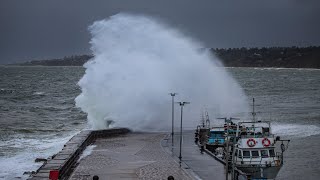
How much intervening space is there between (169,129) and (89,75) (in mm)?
10052

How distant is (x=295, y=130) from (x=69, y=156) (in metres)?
26.0

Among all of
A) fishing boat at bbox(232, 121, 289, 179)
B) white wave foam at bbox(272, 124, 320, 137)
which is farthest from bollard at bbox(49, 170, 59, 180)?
white wave foam at bbox(272, 124, 320, 137)

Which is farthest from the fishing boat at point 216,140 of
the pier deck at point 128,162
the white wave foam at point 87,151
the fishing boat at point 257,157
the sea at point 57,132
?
the white wave foam at point 87,151

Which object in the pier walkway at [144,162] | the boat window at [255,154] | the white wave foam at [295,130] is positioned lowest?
the white wave foam at [295,130]

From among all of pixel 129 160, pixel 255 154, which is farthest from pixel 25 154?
pixel 255 154

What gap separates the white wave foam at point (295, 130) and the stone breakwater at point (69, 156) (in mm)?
14480

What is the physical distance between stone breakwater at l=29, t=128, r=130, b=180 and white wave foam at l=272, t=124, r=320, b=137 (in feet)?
47.5

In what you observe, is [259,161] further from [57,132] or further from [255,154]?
[57,132]

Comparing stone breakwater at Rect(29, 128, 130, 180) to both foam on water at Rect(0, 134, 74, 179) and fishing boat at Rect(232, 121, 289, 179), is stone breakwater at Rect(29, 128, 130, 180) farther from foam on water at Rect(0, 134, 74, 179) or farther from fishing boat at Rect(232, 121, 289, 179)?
fishing boat at Rect(232, 121, 289, 179)

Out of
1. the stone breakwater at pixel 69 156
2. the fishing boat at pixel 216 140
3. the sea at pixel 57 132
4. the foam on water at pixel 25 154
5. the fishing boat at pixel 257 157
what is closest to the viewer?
the stone breakwater at pixel 69 156

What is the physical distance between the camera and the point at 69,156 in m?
27.5

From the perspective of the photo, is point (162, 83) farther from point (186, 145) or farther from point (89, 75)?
point (186, 145)

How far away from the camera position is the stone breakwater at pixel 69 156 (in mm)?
24219

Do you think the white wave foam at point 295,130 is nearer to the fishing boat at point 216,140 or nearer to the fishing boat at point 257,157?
the fishing boat at point 216,140
